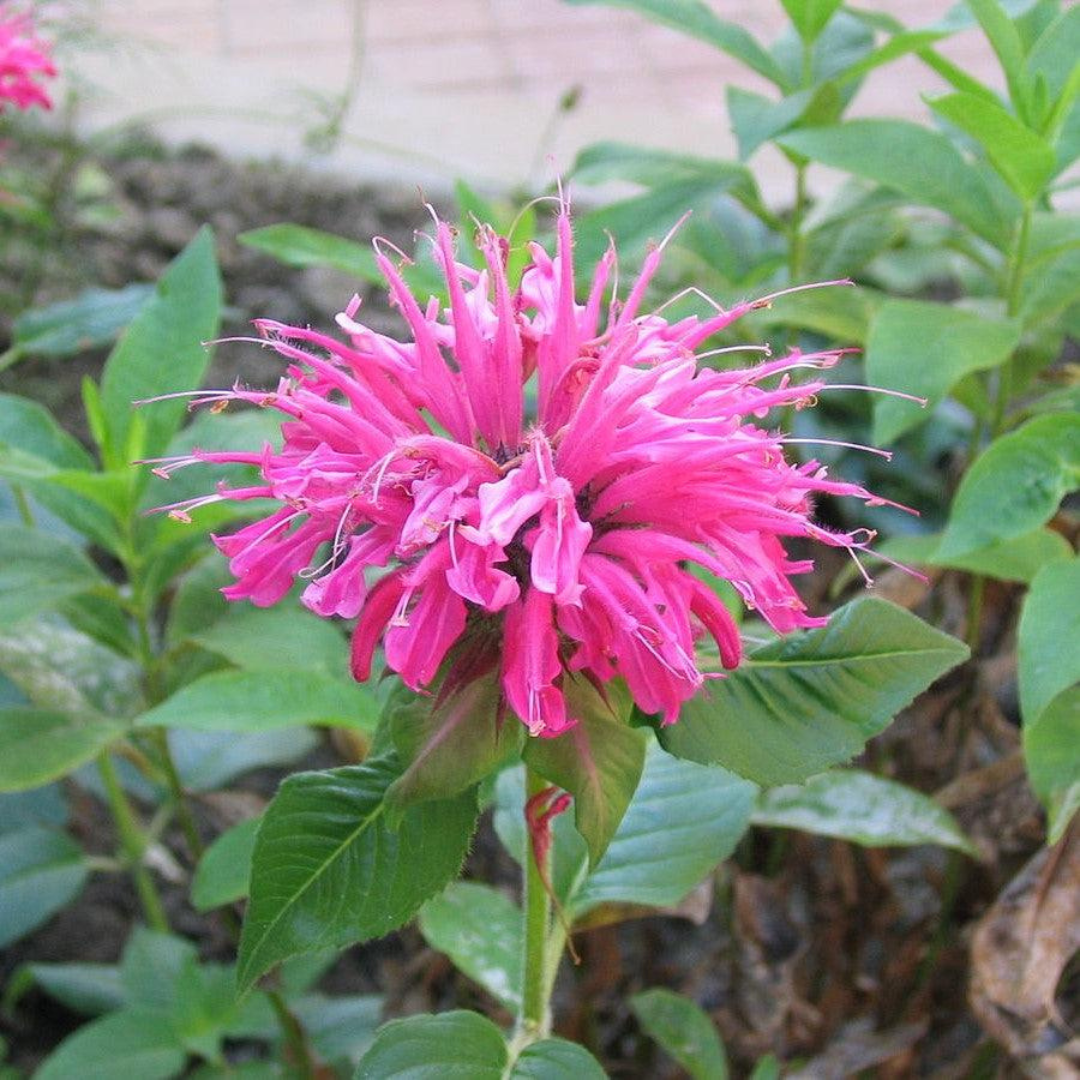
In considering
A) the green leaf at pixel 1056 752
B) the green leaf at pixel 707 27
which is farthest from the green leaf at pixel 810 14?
the green leaf at pixel 1056 752

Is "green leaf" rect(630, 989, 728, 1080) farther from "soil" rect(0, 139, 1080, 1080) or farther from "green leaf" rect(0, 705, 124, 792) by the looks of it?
"green leaf" rect(0, 705, 124, 792)

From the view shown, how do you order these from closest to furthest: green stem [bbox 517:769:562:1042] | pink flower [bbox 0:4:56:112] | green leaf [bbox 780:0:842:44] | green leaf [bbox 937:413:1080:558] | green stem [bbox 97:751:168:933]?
green stem [bbox 517:769:562:1042], green leaf [bbox 937:413:1080:558], green leaf [bbox 780:0:842:44], green stem [bbox 97:751:168:933], pink flower [bbox 0:4:56:112]

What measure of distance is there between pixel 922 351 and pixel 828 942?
493mm

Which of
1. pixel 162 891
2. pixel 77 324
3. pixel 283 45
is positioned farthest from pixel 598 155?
pixel 283 45

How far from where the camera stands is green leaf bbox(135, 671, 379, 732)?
2.56 ft

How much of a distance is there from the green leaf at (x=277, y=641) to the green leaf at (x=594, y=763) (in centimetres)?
33

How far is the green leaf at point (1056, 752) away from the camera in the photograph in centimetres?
80

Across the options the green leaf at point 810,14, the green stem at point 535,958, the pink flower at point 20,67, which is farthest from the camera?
the pink flower at point 20,67

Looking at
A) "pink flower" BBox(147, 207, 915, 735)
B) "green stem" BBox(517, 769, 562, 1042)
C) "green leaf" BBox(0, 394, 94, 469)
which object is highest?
"pink flower" BBox(147, 207, 915, 735)

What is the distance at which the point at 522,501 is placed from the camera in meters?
0.58

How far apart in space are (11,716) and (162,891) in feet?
1.72

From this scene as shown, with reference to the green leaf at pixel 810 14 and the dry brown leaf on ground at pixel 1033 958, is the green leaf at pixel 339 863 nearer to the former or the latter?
the dry brown leaf on ground at pixel 1033 958

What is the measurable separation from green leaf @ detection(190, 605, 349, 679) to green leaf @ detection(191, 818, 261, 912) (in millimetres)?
105

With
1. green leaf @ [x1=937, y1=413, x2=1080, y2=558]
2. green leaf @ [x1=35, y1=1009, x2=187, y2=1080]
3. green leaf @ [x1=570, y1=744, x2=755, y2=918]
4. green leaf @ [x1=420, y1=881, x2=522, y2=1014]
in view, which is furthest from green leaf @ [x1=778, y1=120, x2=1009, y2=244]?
green leaf @ [x1=35, y1=1009, x2=187, y2=1080]
